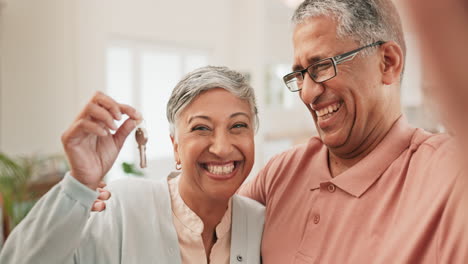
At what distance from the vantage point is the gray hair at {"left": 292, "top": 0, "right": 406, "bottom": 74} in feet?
4.05

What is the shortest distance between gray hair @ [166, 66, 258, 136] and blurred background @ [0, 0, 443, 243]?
8.08 ft

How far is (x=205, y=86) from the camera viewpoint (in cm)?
131

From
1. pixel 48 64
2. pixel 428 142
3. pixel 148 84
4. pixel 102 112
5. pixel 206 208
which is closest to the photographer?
pixel 102 112

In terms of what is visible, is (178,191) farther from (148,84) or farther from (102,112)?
(148,84)

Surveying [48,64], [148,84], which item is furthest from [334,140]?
[148,84]

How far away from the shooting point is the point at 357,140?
1.31 m

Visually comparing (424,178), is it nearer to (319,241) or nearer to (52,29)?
(319,241)

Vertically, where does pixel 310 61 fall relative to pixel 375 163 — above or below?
above

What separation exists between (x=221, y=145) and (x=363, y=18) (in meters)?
0.57

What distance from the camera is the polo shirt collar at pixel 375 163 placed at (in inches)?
48.1

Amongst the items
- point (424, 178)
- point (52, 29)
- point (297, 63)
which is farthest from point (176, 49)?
point (424, 178)

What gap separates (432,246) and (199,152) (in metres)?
0.69

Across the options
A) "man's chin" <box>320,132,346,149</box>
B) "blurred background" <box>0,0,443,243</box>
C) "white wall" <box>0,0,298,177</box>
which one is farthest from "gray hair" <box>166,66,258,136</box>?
"white wall" <box>0,0,298,177</box>

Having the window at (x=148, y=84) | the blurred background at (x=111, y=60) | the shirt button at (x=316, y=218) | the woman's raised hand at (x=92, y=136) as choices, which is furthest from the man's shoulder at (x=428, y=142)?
the window at (x=148, y=84)
